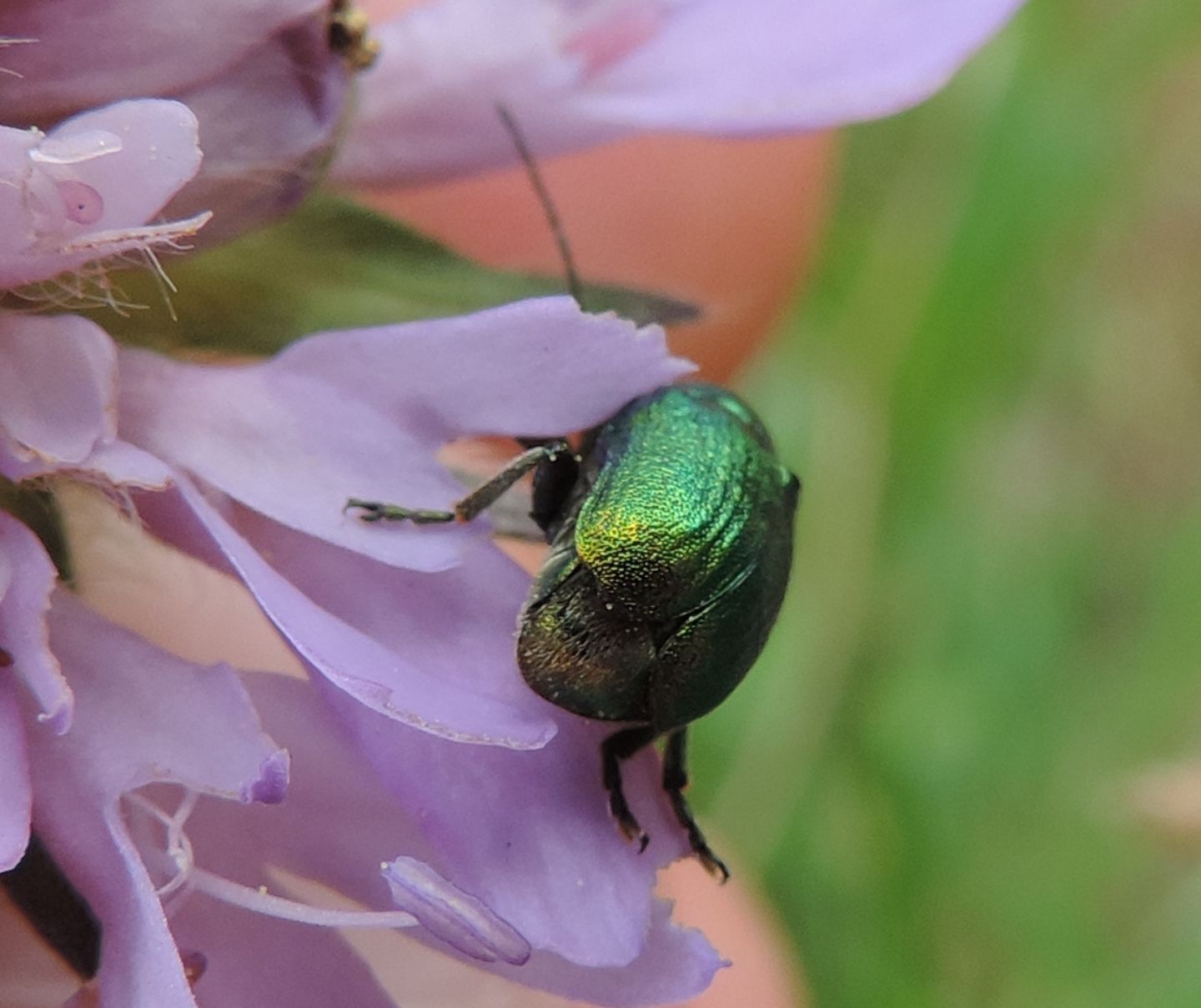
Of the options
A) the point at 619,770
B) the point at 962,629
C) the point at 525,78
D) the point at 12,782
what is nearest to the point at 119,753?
the point at 12,782

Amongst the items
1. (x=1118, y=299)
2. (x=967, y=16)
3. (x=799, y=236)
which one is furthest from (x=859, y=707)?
(x=967, y=16)

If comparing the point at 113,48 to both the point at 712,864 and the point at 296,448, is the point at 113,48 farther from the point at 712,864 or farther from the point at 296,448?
the point at 712,864

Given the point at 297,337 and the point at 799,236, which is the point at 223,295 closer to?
the point at 297,337

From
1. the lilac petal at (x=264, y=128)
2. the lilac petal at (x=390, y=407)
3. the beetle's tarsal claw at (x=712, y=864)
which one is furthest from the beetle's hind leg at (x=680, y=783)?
the lilac petal at (x=264, y=128)

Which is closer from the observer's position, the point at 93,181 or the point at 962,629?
the point at 93,181

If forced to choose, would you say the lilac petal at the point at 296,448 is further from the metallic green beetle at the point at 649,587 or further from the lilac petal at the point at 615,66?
the lilac petal at the point at 615,66

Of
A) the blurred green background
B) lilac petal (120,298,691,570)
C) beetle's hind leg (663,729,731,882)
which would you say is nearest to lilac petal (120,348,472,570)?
lilac petal (120,298,691,570)
